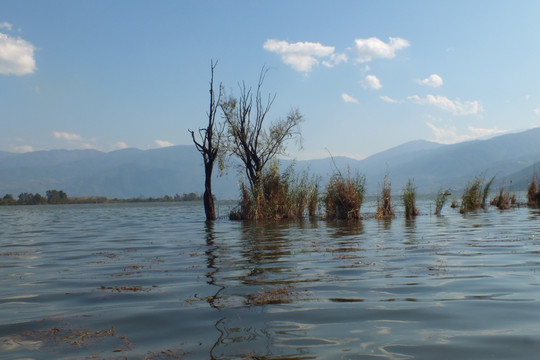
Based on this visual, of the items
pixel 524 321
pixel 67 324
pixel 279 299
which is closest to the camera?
pixel 524 321

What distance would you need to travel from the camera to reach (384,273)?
6910mm

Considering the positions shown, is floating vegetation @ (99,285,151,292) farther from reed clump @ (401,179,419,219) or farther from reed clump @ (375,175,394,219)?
reed clump @ (401,179,419,219)

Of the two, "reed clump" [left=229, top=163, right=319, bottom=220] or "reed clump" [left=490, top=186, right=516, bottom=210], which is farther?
"reed clump" [left=490, top=186, right=516, bottom=210]

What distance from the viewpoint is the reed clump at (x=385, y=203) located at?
71.5 feet

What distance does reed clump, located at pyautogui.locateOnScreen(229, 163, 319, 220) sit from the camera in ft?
74.9

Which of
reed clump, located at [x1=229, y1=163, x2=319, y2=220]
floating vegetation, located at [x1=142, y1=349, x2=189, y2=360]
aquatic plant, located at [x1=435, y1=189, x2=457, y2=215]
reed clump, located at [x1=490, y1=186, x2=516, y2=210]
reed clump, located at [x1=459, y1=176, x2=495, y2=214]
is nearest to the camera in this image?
floating vegetation, located at [x1=142, y1=349, x2=189, y2=360]

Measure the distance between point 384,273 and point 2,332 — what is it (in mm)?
4882

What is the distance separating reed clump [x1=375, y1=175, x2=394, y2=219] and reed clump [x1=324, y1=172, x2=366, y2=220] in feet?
3.78

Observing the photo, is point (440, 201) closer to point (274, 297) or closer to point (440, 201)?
point (440, 201)

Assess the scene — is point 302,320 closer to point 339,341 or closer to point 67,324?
point 339,341

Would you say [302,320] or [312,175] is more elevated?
[312,175]

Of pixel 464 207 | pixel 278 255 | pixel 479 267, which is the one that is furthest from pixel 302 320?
pixel 464 207

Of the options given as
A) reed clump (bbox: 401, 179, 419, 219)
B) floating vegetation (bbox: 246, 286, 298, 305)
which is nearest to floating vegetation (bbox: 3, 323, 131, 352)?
floating vegetation (bbox: 246, 286, 298, 305)

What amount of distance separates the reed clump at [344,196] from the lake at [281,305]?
1109 centimetres
